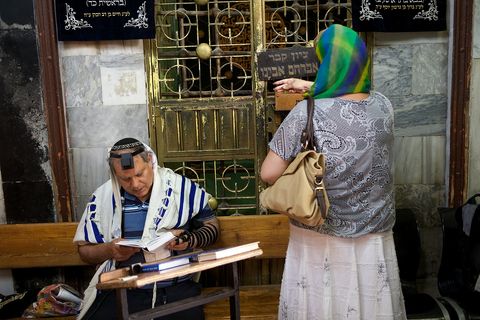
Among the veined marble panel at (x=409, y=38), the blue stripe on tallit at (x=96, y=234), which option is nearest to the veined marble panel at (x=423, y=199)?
the veined marble panel at (x=409, y=38)

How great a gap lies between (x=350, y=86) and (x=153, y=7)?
1.96 meters

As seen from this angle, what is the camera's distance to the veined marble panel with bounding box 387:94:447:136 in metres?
3.67

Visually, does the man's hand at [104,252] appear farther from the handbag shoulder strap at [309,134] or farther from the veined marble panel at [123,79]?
the veined marble panel at [123,79]

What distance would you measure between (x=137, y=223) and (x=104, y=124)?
1.25 metres

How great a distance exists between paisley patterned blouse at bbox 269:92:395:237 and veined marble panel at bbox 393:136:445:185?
1.71 metres

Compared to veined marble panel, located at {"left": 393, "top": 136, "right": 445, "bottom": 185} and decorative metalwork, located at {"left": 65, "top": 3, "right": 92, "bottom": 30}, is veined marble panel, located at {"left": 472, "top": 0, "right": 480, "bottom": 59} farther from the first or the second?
decorative metalwork, located at {"left": 65, "top": 3, "right": 92, "bottom": 30}

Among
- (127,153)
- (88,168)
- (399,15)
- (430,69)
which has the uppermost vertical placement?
(399,15)

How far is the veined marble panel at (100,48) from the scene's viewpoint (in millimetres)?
3584

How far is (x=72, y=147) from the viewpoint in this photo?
3.71 meters

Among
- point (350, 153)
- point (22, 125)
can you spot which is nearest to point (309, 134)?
point (350, 153)

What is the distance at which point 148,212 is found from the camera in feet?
8.69

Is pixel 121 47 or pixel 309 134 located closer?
pixel 309 134

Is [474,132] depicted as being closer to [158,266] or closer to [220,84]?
[220,84]

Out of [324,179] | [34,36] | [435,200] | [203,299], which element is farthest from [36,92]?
[435,200]
